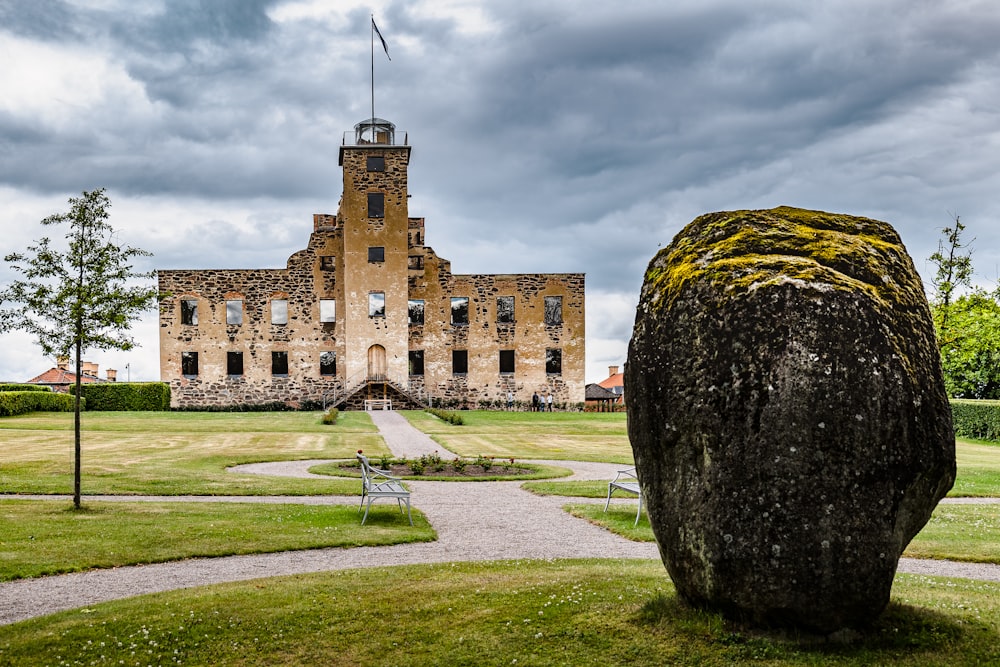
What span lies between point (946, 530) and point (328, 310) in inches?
1575

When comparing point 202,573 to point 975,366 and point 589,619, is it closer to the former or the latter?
point 589,619

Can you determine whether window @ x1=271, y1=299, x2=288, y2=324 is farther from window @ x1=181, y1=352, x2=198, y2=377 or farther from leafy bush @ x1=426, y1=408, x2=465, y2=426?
leafy bush @ x1=426, y1=408, x2=465, y2=426

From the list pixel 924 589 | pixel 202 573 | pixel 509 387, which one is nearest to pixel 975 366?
pixel 509 387

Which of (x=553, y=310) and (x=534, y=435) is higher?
(x=553, y=310)

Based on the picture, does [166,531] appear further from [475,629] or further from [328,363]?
[328,363]

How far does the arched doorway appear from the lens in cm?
4666

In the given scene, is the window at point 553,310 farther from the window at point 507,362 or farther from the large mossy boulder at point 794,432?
the large mossy boulder at point 794,432

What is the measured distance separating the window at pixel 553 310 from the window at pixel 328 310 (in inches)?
474

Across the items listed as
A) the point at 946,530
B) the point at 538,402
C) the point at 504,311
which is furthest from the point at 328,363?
the point at 946,530

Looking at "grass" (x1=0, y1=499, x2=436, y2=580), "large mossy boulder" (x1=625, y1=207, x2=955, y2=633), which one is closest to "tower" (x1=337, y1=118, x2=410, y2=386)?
"grass" (x1=0, y1=499, x2=436, y2=580)

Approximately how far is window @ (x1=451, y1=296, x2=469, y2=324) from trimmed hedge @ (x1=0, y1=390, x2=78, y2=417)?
20.1 meters

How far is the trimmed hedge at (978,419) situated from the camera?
3138cm

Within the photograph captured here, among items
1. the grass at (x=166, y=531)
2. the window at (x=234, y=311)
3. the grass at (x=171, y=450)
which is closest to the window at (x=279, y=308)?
the window at (x=234, y=311)

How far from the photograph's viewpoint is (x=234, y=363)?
47969 millimetres
